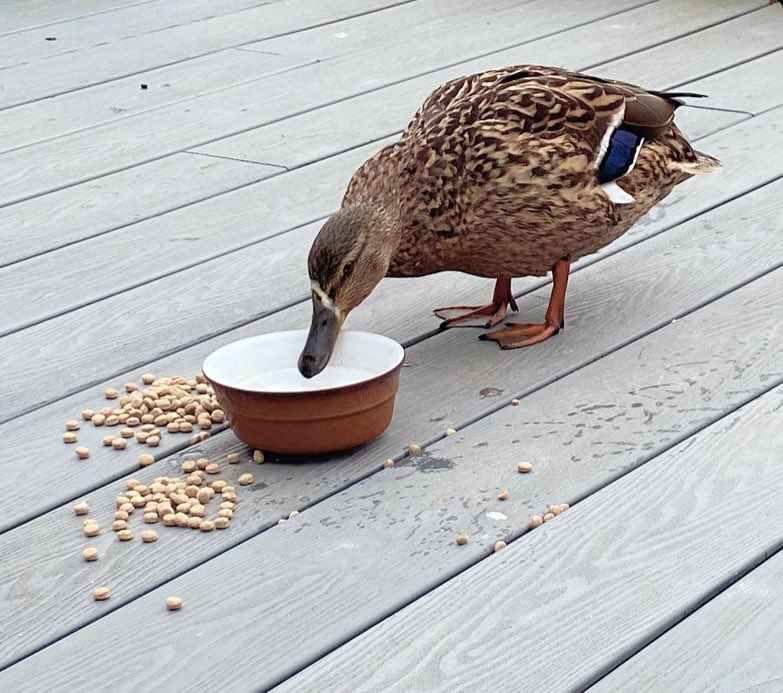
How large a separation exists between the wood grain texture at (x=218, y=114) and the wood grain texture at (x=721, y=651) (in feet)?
7.62

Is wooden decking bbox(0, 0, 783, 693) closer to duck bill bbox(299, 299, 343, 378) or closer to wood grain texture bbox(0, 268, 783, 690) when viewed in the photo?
wood grain texture bbox(0, 268, 783, 690)

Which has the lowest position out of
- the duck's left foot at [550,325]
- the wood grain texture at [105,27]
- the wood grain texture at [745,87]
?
the wood grain texture at [745,87]

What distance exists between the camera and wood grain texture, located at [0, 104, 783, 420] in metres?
2.78

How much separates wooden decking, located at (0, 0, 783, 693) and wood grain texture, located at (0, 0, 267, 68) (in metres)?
0.20

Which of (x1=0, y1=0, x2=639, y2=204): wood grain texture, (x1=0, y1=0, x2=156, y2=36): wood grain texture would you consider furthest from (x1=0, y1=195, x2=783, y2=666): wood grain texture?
(x1=0, y1=0, x2=156, y2=36): wood grain texture

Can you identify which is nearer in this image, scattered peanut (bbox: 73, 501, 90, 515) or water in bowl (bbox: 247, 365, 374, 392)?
scattered peanut (bbox: 73, 501, 90, 515)

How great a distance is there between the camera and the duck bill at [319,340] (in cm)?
246

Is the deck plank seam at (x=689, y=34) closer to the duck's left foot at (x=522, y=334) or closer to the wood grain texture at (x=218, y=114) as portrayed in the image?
the wood grain texture at (x=218, y=114)

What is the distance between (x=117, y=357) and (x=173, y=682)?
1108mm

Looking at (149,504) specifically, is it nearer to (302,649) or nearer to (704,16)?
(302,649)

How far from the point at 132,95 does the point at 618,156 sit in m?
2.09

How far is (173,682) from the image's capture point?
1834mm

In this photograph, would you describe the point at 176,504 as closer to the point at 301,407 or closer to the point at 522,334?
the point at 301,407

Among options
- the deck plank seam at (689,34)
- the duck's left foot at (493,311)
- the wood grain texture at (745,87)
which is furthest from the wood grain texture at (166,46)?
the duck's left foot at (493,311)
